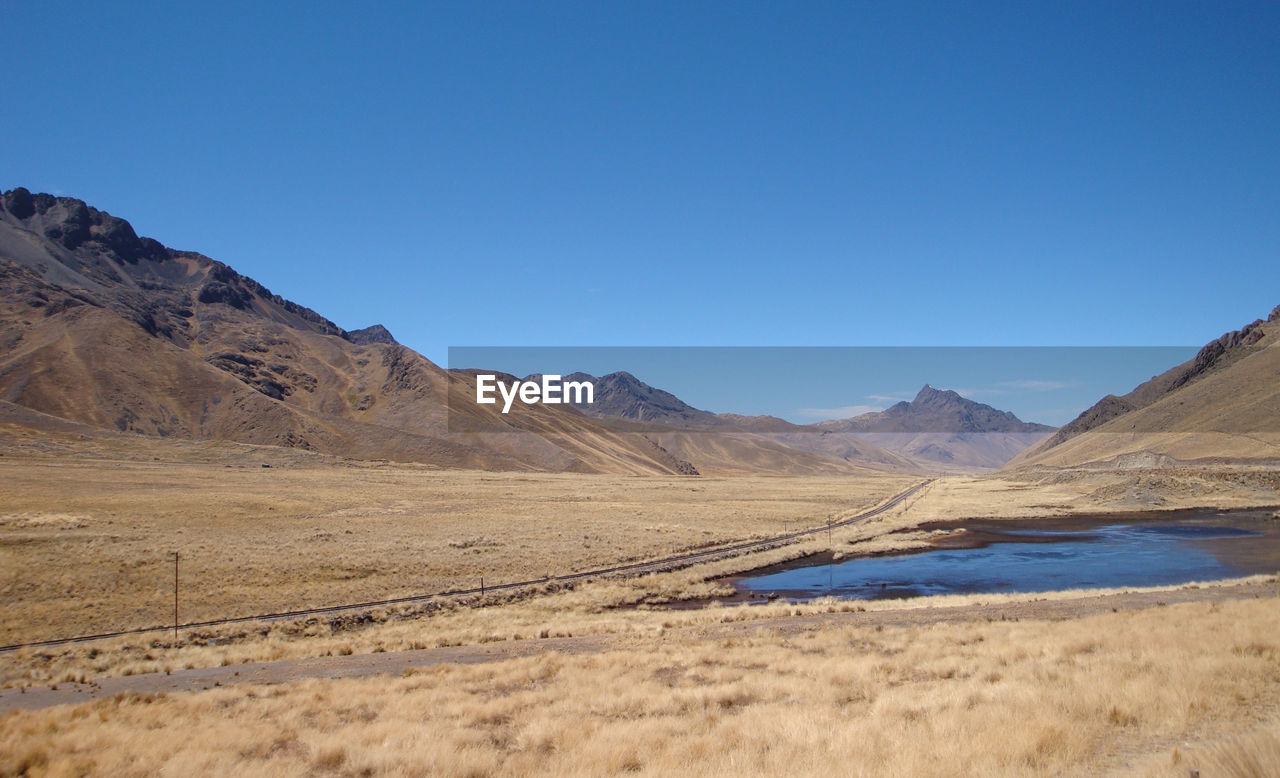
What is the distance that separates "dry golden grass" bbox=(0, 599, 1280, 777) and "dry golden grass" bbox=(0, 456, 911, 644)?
1648cm

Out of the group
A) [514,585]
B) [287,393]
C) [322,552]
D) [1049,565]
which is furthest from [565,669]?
[287,393]

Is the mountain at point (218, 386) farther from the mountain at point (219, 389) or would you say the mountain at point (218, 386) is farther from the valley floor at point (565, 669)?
the valley floor at point (565, 669)

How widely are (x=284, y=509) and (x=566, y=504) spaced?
86.9 ft

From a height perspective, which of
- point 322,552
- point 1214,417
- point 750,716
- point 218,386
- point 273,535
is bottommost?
point 322,552

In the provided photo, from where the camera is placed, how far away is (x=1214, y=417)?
4887 inches

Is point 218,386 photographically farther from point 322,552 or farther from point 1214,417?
point 1214,417

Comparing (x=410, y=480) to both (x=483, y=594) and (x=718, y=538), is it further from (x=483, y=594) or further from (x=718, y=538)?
(x=483, y=594)

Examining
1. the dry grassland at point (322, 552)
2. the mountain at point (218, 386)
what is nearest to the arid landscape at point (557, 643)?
the dry grassland at point (322, 552)

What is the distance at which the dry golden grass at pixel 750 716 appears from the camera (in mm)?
9172

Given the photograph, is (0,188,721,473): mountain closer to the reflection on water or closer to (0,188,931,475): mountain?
(0,188,931,475): mountain

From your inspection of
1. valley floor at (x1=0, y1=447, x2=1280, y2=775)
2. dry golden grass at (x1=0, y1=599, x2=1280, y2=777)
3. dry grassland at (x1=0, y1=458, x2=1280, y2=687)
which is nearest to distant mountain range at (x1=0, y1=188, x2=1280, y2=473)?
dry grassland at (x1=0, y1=458, x2=1280, y2=687)

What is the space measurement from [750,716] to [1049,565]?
3678 cm

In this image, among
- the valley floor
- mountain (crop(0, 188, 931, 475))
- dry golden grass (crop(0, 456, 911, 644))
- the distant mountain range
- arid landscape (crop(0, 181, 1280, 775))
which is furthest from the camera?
mountain (crop(0, 188, 931, 475))

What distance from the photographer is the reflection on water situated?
3478cm
